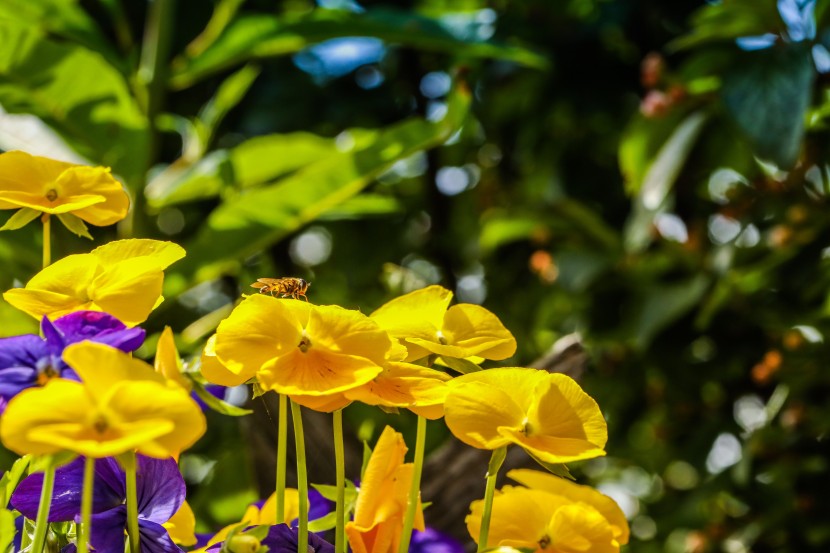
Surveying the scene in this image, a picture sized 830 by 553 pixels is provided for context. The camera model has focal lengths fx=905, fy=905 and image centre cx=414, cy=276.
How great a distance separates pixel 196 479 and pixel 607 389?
54 cm

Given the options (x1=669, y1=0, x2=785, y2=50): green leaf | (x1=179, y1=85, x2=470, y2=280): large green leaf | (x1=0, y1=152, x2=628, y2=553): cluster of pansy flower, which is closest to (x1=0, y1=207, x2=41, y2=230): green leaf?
(x1=0, y1=152, x2=628, y2=553): cluster of pansy flower

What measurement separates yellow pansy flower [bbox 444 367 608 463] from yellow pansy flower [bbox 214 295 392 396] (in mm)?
28

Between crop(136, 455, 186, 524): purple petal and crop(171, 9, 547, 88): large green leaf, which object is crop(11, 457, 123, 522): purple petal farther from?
crop(171, 9, 547, 88): large green leaf

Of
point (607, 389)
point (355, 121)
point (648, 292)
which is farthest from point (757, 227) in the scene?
point (355, 121)

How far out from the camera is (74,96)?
0.75 meters

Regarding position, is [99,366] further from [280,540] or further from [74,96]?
[74,96]

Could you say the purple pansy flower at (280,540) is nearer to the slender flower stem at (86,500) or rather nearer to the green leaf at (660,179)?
the slender flower stem at (86,500)

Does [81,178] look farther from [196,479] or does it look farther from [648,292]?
[196,479]

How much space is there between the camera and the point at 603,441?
10.7 inches

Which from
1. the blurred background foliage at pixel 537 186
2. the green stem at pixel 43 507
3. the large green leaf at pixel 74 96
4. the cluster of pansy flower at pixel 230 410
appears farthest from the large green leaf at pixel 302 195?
the green stem at pixel 43 507

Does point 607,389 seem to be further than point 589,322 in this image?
Yes

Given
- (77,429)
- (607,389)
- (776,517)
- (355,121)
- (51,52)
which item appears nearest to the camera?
(77,429)

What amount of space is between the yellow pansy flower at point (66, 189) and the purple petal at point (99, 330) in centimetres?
6

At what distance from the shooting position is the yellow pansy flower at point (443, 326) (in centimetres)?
30
